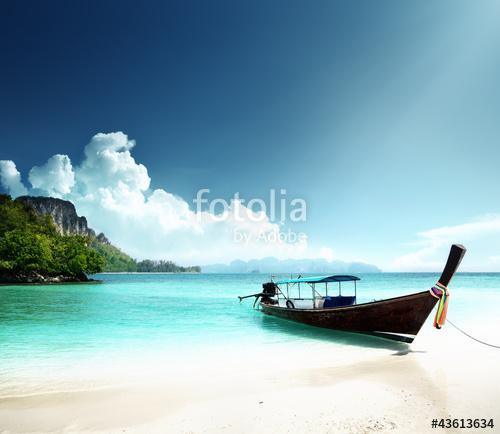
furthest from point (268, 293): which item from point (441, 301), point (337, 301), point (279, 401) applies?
point (279, 401)

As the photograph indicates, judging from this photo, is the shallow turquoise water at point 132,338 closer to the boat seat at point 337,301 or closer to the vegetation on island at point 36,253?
the boat seat at point 337,301

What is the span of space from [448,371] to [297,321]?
25.8ft

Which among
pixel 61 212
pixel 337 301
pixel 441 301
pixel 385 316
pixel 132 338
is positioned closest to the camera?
pixel 441 301

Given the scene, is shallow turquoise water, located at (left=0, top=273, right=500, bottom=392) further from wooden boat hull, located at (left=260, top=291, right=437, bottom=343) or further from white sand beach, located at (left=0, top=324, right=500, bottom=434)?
white sand beach, located at (left=0, top=324, right=500, bottom=434)

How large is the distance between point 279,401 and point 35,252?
193 feet

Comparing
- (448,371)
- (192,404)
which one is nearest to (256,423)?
(192,404)

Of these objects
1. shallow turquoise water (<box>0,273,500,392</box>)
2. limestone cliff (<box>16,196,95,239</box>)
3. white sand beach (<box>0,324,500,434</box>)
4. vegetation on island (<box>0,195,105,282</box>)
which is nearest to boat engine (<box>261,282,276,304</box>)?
shallow turquoise water (<box>0,273,500,392</box>)

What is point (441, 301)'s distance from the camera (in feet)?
31.5

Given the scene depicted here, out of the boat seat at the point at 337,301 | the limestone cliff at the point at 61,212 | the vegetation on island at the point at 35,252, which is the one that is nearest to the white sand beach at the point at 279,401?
the boat seat at the point at 337,301

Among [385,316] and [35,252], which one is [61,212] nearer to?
[35,252]

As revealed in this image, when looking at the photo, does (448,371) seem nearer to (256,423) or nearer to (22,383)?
(256,423)

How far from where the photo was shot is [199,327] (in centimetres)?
1551

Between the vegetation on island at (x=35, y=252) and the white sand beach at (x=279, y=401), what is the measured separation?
55436 millimetres

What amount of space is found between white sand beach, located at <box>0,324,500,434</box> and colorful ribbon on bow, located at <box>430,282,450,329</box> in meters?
1.08
